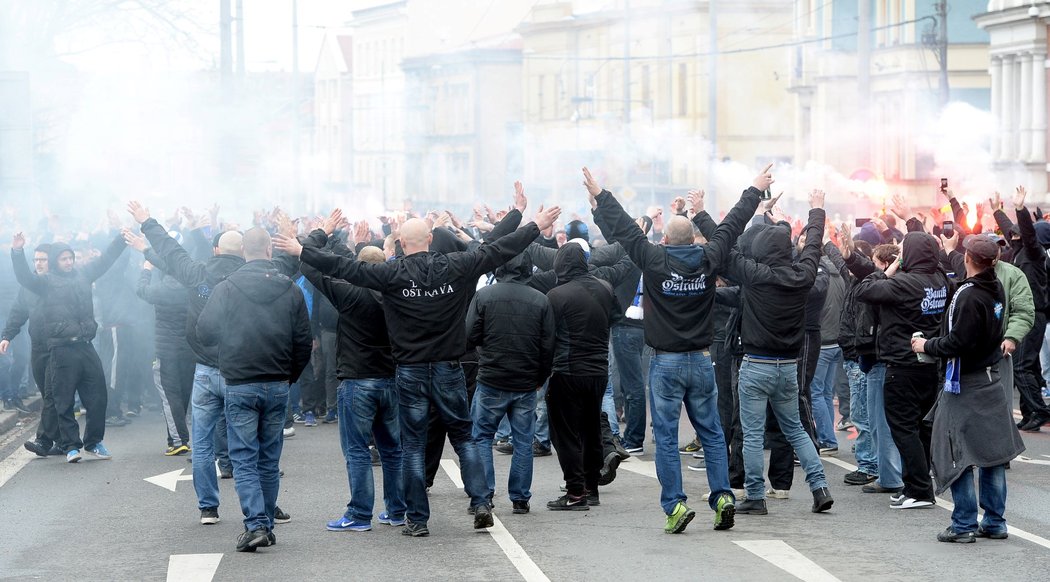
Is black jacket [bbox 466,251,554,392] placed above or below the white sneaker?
above

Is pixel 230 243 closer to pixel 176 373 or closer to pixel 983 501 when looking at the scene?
pixel 176 373

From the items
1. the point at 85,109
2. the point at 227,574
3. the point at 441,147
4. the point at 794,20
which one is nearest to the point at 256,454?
the point at 227,574

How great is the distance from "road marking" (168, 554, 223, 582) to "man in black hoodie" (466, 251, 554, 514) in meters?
1.88

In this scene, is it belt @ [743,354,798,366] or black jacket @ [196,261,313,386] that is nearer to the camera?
black jacket @ [196,261,313,386]

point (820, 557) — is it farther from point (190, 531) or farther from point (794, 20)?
point (794, 20)

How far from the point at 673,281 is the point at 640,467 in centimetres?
311

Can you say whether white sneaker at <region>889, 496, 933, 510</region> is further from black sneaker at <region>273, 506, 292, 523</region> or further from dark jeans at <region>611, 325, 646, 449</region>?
black sneaker at <region>273, 506, 292, 523</region>

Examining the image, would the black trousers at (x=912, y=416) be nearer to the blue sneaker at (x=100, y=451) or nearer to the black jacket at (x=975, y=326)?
the black jacket at (x=975, y=326)

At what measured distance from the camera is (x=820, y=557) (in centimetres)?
837

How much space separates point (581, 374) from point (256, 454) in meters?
2.41

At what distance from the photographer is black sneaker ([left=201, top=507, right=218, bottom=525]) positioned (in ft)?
31.8

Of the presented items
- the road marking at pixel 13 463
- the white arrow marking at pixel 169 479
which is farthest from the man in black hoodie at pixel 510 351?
the road marking at pixel 13 463

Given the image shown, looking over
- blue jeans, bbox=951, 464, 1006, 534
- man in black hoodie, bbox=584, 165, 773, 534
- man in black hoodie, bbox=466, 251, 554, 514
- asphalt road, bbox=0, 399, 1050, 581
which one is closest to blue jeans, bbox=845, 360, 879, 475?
asphalt road, bbox=0, 399, 1050, 581

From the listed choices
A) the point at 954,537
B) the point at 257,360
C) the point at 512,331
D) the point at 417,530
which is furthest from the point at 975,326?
the point at 257,360
